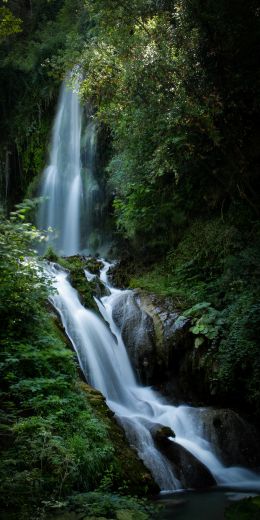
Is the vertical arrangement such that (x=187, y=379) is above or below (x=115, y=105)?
below

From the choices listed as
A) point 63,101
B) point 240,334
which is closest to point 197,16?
point 240,334

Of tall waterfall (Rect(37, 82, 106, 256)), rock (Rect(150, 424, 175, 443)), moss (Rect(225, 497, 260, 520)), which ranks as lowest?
rock (Rect(150, 424, 175, 443))

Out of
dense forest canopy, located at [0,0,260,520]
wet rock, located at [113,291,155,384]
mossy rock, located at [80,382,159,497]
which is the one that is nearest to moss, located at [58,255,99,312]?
wet rock, located at [113,291,155,384]

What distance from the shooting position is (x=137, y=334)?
8.74m

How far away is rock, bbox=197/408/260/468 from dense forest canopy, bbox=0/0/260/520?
1.81ft

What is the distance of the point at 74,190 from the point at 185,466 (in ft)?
39.5

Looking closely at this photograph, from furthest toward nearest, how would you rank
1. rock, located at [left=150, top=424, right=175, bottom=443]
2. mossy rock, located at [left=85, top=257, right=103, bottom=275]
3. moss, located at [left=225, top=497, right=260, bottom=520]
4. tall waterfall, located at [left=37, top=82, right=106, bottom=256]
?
tall waterfall, located at [left=37, top=82, right=106, bottom=256] → mossy rock, located at [left=85, top=257, right=103, bottom=275] → rock, located at [left=150, top=424, right=175, bottom=443] → moss, located at [left=225, top=497, right=260, bottom=520]

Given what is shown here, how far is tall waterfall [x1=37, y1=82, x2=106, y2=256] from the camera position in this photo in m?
15.4

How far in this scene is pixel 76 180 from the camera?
16.3 meters

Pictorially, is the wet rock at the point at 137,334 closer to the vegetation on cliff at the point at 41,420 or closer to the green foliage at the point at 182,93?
the vegetation on cliff at the point at 41,420

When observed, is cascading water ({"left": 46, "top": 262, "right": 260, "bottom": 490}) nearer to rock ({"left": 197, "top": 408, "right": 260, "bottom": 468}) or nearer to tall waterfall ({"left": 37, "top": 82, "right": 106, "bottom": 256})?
rock ({"left": 197, "top": 408, "right": 260, "bottom": 468})

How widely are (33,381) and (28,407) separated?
31 centimetres

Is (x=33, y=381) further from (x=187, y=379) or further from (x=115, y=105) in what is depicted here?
(x=115, y=105)

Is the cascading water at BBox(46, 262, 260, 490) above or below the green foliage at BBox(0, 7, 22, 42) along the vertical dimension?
below
